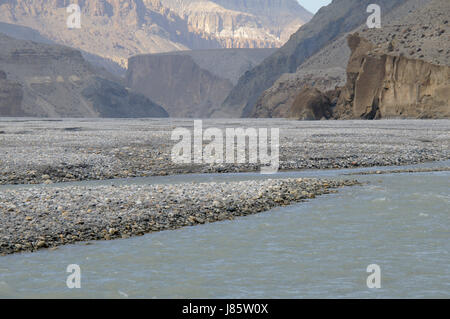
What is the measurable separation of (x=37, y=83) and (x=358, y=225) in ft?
567

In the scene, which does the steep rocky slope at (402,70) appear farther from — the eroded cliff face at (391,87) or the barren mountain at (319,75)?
the barren mountain at (319,75)

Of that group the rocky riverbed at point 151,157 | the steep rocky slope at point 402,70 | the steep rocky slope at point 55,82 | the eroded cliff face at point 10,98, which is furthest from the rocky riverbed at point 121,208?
the steep rocky slope at point 55,82

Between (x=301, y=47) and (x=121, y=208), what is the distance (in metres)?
157

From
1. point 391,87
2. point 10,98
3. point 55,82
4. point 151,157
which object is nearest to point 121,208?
point 151,157

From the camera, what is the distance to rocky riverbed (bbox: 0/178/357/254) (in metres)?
12.7

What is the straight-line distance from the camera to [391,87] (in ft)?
238

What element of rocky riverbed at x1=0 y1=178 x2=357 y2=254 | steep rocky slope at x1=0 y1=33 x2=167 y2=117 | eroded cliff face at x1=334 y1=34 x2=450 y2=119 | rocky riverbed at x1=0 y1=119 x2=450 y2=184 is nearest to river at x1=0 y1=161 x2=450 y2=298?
rocky riverbed at x1=0 y1=178 x2=357 y2=254

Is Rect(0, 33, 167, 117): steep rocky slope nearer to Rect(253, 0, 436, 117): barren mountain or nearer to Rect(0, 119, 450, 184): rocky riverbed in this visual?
Rect(253, 0, 436, 117): barren mountain

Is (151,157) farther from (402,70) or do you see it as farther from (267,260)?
(402,70)

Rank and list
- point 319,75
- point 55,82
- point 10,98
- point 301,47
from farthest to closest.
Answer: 1. point 55,82
2. point 301,47
3. point 10,98
4. point 319,75

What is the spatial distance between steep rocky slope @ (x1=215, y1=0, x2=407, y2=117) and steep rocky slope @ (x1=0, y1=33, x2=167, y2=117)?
3722 centimetres

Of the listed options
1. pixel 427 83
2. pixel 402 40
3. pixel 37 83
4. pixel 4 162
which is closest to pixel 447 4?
pixel 402 40

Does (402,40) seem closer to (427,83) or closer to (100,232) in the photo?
(427,83)

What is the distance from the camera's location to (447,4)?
77250 mm
